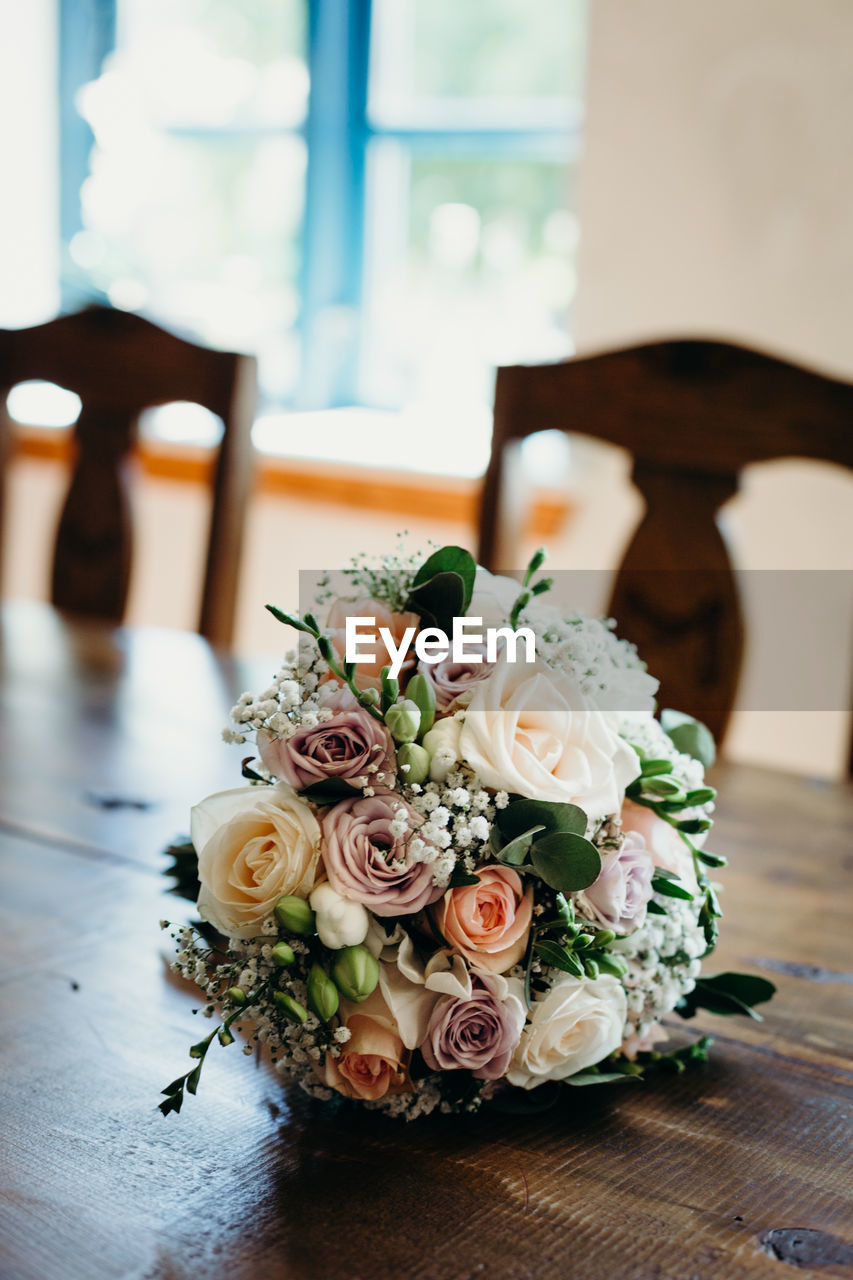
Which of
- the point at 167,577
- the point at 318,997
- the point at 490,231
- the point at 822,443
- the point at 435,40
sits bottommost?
the point at 167,577

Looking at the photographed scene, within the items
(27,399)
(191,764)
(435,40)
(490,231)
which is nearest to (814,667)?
(490,231)

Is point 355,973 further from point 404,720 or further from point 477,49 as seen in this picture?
point 477,49

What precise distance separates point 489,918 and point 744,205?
2079 mm

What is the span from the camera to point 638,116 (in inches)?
90.6

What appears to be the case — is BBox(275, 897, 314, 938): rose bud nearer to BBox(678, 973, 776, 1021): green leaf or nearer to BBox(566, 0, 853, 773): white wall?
BBox(678, 973, 776, 1021): green leaf

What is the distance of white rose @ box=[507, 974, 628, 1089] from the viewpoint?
18.2 inches

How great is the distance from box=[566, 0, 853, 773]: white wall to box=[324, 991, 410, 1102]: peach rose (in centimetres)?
188

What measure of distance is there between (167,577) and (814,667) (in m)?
1.73

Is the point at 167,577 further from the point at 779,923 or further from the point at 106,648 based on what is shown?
the point at 779,923

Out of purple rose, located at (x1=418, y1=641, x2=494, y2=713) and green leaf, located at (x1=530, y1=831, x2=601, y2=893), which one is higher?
purple rose, located at (x1=418, y1=641, x2=494, y2=713)

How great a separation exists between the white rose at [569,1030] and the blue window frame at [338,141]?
255 centimetres

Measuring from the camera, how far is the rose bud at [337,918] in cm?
43

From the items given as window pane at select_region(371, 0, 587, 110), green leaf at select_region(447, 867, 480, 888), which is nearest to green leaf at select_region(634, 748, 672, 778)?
green leaf at select_region(447, 867, 480, 888)

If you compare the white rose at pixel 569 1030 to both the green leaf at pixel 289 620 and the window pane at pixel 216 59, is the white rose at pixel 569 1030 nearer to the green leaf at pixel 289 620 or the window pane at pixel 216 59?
the green leaf at pixel 289 620
